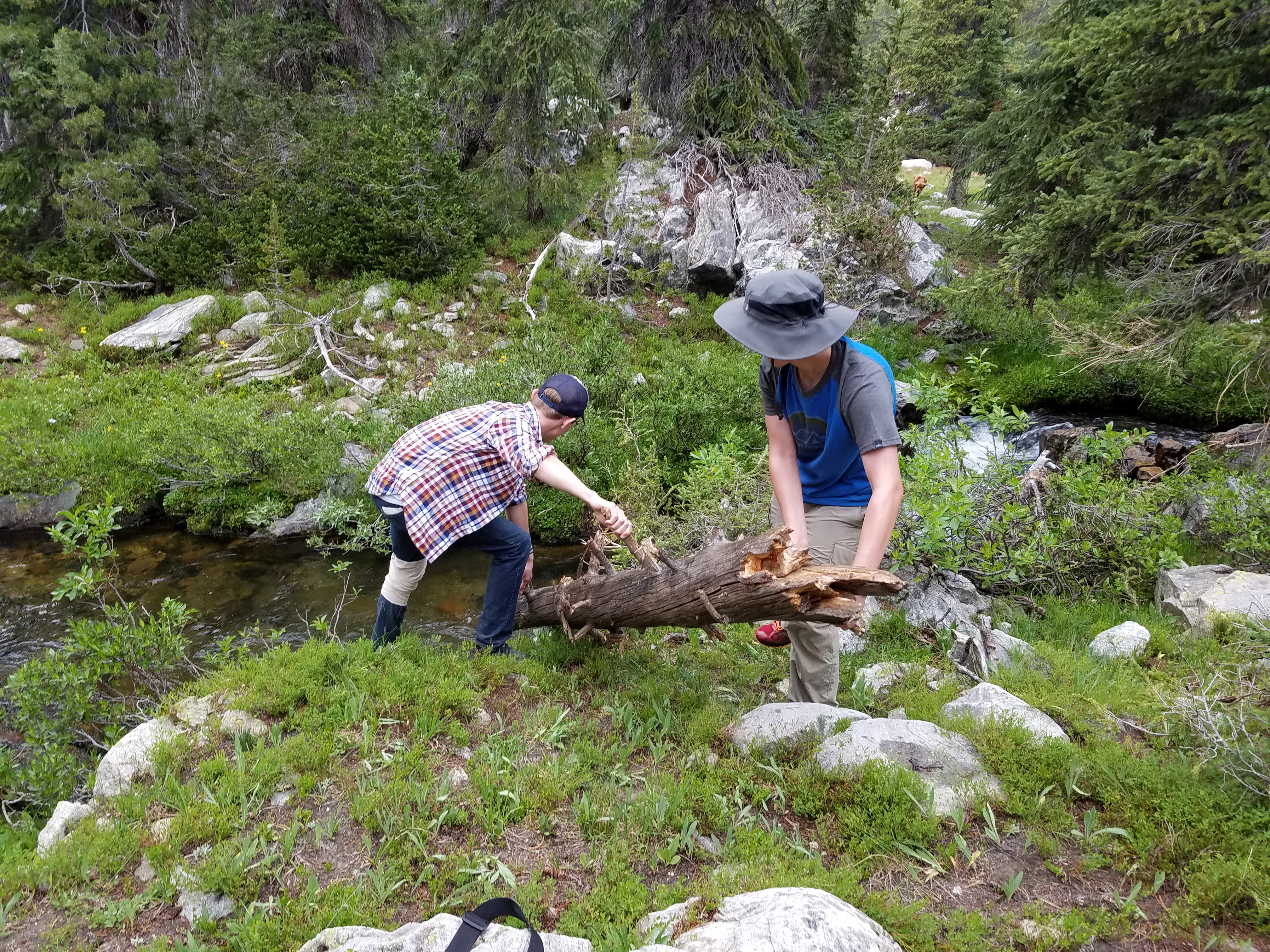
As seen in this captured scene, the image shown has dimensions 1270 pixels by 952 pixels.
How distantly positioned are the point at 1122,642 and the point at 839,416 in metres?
3.24

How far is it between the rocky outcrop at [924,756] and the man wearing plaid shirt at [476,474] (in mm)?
1900

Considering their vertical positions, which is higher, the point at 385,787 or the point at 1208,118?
the point at 1208,118

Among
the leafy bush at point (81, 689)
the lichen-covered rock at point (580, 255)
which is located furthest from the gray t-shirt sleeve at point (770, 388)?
the lichen-covered rock at point (580, 255)

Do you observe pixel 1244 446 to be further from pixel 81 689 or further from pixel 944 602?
pixel 81 689

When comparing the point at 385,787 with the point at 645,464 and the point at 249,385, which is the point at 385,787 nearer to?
the point at 645,464

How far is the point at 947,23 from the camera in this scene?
72.0 ft

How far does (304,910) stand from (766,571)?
2.33m

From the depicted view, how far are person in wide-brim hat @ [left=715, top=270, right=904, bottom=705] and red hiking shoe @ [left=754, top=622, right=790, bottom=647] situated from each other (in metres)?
0.04

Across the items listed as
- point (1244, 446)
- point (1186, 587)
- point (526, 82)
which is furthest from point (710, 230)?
point (1186, 587)

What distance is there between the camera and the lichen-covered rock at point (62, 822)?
3.16 m

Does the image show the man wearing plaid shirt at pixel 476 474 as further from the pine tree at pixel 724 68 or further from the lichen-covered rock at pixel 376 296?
the pine tree at pixel 724 68

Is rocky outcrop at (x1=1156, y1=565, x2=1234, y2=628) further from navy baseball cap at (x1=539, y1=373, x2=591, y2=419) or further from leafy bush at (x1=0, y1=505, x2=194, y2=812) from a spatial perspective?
leafy bush at (x1=0, y1=505, x2=194, y2=812)

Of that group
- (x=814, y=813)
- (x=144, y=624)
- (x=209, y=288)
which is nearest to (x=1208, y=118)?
(x=814, y=813)

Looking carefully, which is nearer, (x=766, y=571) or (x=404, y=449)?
(x=766, y=571)
